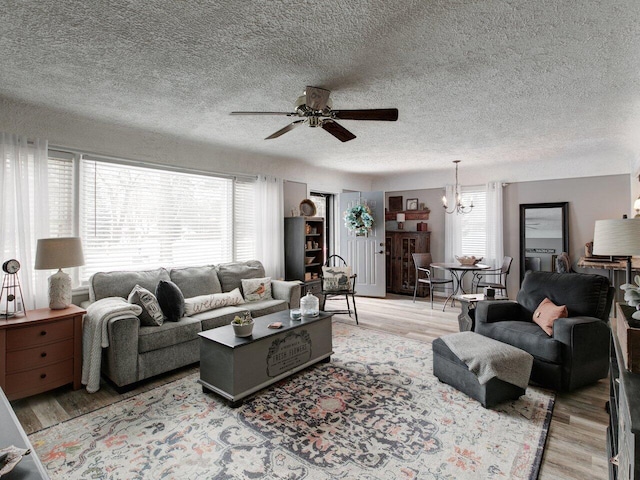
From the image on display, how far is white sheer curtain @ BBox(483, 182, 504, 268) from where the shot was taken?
6.31 metres

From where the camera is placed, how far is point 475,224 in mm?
6703

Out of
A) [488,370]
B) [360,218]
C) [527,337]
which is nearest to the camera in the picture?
[488,370]

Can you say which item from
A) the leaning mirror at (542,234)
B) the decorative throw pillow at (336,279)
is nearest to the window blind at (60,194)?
the decorative throw pillow at (336,279)

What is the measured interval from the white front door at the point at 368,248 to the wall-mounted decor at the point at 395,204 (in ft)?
3.78

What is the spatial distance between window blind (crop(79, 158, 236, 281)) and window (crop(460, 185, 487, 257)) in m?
4.49

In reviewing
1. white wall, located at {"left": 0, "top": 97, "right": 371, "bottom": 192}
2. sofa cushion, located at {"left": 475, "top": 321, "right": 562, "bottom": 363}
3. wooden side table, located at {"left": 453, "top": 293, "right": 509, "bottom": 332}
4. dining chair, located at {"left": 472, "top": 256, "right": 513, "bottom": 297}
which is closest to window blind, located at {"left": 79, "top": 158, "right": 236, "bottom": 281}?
white wall, located at {"left": 0, "top": 97, "right": 371, "bottom": 192}

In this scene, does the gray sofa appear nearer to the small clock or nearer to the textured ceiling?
the small clock

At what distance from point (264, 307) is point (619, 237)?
3349 mm

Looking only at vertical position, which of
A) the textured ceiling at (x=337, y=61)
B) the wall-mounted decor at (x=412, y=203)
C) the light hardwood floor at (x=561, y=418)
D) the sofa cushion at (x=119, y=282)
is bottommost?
the light hardwood floor at (x=561, y=418)

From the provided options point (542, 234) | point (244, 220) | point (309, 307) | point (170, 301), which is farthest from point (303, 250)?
point (542, 234)

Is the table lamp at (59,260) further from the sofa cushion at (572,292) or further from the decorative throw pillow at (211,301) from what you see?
the sofa cushion at (572,292)

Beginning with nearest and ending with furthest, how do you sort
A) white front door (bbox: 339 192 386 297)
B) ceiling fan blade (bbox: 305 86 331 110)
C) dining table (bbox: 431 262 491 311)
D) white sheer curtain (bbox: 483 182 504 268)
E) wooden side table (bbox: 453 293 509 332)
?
ceiling fan blade (bbox: 305 86 331 110)
wooden side table (bbox: 453 293 509 332)
dining table (bbox: 431 262 491 311)
white sheer curtain (bbox: 483 182 504 268)
white front door (bbox: 339 192 386 297)

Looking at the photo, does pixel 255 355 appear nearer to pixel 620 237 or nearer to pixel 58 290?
pixel 58 290

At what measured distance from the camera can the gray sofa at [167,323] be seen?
2.91 metres
